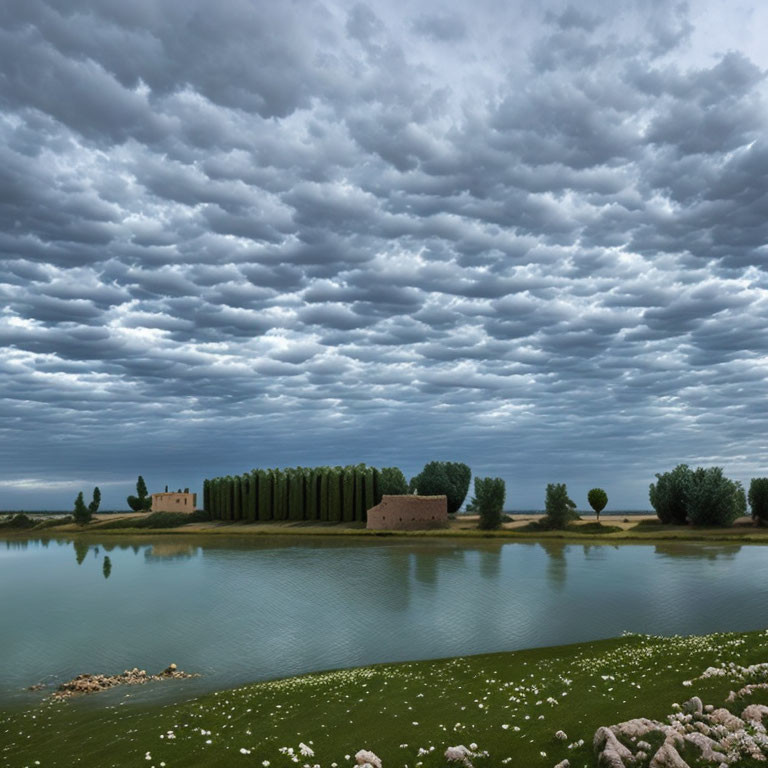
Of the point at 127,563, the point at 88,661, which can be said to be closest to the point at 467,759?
the point at 88,661

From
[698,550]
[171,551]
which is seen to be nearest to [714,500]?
[698,550]

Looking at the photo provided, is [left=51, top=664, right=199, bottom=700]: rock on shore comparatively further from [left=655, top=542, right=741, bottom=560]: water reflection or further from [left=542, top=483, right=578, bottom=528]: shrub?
[left=542, top=483, right=578, bottom=528]: shrub

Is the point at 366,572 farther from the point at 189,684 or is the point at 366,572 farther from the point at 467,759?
the point at 467,759

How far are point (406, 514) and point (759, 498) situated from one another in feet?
181

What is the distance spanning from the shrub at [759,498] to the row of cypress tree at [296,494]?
62.0 meters

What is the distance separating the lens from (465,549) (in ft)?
255

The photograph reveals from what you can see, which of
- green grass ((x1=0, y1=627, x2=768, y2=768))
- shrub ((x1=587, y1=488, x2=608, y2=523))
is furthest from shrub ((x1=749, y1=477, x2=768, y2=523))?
green grass ((x1=0, y1=627, x2=768, y2=768))

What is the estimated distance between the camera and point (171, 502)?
5797 inches

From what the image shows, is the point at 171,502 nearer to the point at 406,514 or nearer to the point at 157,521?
the point at 157,521

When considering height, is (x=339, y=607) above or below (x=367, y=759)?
below

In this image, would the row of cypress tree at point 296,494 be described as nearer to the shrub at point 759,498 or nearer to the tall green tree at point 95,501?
the tall green tree at point 95,501

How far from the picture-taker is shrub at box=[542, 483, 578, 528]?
325 ft

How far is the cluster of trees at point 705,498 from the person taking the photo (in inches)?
3723

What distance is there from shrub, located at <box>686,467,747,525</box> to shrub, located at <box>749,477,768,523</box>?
1.23 m
